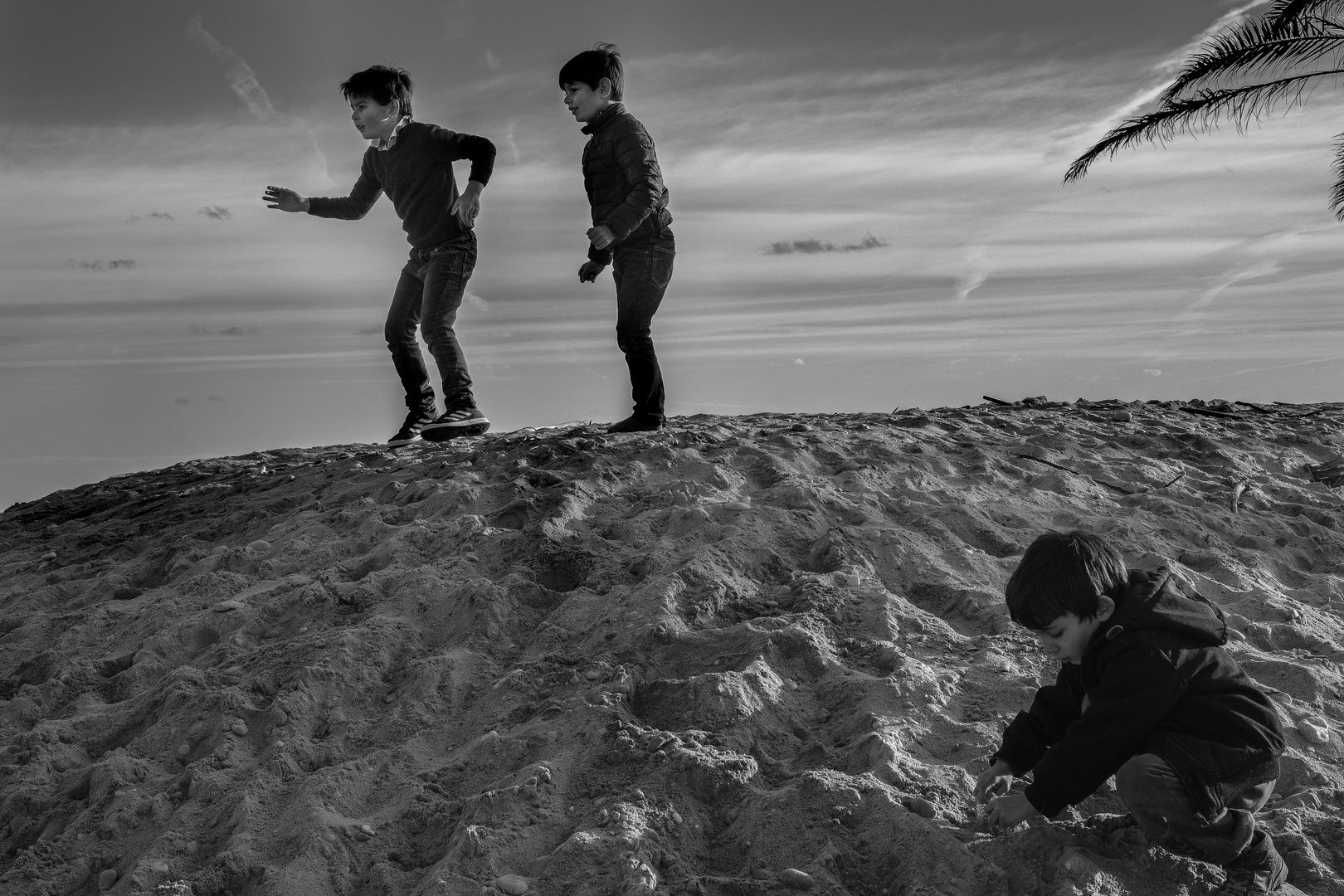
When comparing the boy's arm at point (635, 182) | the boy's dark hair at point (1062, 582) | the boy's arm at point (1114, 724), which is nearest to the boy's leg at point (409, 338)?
the boy's arm at point (635, 182)

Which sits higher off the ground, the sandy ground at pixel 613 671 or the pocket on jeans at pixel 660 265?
the pocket on jeans at pixel 660 265

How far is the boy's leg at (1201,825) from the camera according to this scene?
7.78ft

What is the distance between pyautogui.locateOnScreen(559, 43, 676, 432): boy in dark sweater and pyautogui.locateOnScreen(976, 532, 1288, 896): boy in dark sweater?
3.57m

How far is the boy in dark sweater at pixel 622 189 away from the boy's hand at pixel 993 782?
11.7 feet

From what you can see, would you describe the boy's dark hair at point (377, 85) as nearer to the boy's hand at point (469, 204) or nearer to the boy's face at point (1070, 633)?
the boy's hand at point (469, 204)

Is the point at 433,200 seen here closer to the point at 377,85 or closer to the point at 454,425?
the point at 377,85

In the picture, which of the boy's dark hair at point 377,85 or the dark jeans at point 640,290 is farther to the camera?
the boy's dark hair at point 377,85

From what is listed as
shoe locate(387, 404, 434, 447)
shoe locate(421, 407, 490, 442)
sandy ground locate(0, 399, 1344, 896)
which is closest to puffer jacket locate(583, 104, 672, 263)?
sandy ground locate(0, 399, 1344, 896)

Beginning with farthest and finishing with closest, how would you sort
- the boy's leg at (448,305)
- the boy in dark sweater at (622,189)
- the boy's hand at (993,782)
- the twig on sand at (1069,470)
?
the boy's leg at (448,305), the boy in dark sweater at (622,189), the twig on sand at (1069,470), the boy's hand at (993,782)

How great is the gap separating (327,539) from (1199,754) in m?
3.61

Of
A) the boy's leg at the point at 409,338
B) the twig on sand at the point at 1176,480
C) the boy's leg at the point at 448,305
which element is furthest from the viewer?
the boy's leg at the point at 409,338

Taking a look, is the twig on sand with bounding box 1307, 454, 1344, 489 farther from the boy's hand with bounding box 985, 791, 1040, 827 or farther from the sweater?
the sweater

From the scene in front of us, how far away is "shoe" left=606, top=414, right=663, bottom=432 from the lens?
19.7 ft

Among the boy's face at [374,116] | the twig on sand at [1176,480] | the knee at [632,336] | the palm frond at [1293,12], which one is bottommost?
the twig on sand at [1176,480]
